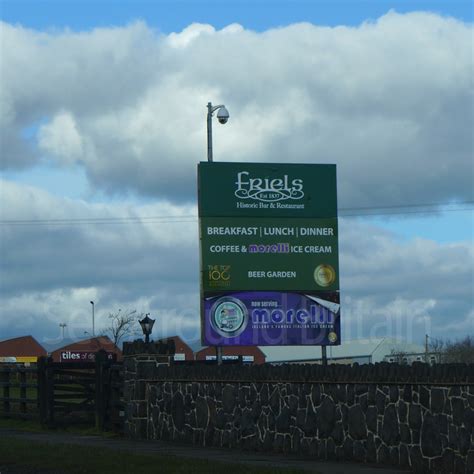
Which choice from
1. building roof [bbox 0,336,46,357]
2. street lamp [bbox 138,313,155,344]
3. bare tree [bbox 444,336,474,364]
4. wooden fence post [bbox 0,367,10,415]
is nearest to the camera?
street lamp [bbox 138,313,155,344]

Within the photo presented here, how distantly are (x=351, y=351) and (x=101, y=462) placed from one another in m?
79.7

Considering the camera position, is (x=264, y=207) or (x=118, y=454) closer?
(x=118, y=454)

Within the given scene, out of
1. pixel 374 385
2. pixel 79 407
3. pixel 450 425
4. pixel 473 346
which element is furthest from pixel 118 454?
pixel 473 346

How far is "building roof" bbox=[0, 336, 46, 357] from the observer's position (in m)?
107

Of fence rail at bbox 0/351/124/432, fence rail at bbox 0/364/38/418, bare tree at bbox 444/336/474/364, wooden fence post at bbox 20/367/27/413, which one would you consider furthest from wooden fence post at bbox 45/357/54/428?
bare tree at bbox 444/336/474/364

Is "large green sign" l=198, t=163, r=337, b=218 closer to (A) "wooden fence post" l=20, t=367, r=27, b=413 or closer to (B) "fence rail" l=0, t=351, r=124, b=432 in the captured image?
(B) "fence rail" l=0, t=351, r=124, b=432

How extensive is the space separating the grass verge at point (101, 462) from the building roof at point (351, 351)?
65396 millimetres

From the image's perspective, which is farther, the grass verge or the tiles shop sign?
the tiles shop sign

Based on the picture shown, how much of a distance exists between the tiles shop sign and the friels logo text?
0.09 ft

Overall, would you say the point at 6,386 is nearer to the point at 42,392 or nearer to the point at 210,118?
the point at 42,392

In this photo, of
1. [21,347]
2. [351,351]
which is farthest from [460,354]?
[21,347]

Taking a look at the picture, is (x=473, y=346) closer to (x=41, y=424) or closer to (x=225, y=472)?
(x=41, y=424)

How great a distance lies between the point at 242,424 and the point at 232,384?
2.91 feet

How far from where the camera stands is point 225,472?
51.8ft
